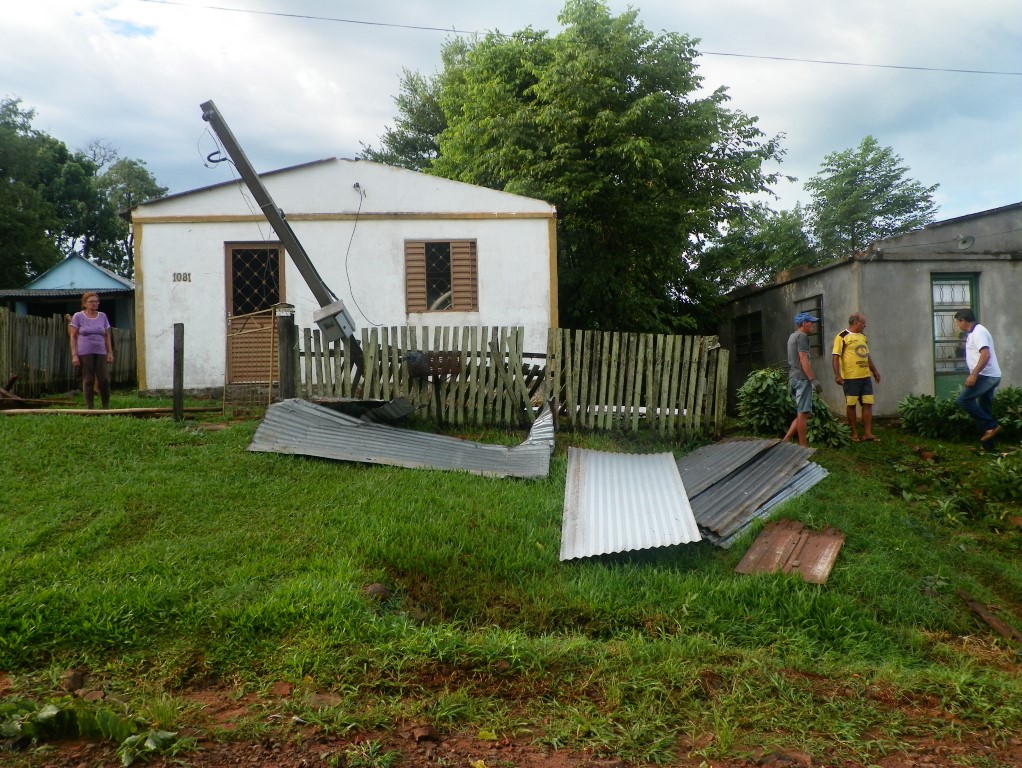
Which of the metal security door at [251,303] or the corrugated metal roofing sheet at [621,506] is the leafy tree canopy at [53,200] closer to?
the metal security door at [251,303]

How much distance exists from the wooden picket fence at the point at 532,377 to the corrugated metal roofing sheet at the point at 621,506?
4.04 feet

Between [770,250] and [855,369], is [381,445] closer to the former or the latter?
[855,369]

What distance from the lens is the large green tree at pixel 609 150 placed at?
1501 cm

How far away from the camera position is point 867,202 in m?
25.9

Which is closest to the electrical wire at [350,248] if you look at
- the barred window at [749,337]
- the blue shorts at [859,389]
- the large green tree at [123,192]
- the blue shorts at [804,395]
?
the blue shorts at [804,395]

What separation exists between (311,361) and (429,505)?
3.66 metres

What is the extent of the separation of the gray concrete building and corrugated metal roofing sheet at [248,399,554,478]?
22.6ft

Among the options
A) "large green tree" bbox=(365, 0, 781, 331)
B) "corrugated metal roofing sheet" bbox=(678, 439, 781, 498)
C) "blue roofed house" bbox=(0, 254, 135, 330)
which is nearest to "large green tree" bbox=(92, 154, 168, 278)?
"blue roofed house" bbox=(0, 254, 135, 330)

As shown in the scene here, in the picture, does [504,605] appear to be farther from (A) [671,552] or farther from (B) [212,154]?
(B) [212,154]

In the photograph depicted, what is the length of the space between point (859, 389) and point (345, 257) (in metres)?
7.75

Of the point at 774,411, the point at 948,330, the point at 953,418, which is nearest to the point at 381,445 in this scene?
the point at 774,411

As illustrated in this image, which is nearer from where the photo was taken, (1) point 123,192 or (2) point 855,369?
(2) point 855,369

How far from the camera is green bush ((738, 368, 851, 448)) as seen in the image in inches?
333

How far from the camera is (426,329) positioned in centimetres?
840
